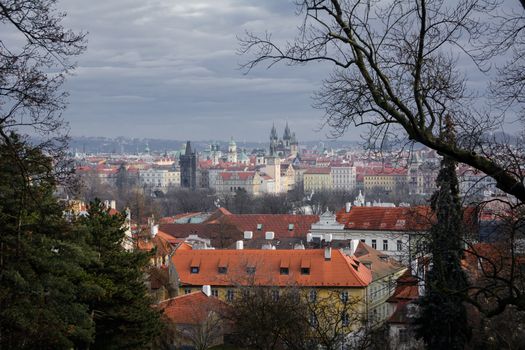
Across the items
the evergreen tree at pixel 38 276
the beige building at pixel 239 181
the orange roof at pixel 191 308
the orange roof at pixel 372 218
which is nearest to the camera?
the evergreen tree at pixel 38 276

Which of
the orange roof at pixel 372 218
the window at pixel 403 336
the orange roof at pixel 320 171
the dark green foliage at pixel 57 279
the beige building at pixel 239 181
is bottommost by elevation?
the beige building at pixel 239 181

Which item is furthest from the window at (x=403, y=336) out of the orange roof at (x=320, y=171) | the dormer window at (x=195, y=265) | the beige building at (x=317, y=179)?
the orange roof at (x=320, y=171)

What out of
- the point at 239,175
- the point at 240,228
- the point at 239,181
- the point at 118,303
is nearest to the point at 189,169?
the point at 239,175

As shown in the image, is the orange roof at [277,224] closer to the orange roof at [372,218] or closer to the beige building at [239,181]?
the orange roof at [372,218]

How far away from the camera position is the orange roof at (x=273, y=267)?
3997 centimetres

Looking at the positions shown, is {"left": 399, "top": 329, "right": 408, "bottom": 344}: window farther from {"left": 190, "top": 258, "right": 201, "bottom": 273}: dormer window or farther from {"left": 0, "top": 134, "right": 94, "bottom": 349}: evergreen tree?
{"left": 190, "top": 258, "right": 201, "bottom": 273}: dormer window

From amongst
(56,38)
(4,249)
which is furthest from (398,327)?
(56,38)

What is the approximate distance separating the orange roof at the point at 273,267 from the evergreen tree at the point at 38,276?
20.0 m

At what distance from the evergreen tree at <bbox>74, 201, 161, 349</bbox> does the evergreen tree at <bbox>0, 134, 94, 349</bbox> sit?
417 cm

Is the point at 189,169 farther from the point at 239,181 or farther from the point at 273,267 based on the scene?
the point at 273,267

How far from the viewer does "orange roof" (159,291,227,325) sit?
3189cm

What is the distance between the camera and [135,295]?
24703mm

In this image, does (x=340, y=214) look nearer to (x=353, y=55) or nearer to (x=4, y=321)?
(x=4, y=321)

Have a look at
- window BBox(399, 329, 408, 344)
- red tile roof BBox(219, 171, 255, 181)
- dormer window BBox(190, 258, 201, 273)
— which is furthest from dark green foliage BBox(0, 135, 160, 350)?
red tile roof BBox(219, 171, 255, 181)
